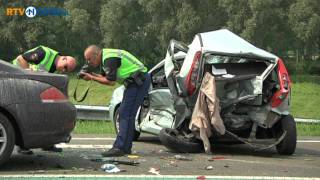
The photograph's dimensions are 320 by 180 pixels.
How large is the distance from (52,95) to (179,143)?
246 centimetres

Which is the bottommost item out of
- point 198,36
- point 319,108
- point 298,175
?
point 319,108

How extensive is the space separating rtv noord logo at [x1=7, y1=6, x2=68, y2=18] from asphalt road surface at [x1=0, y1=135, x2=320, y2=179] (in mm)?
36617

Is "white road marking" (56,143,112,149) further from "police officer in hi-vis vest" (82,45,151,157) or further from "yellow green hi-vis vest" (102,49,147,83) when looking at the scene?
"yellow green hi-vis vest" (102,49,147,83)

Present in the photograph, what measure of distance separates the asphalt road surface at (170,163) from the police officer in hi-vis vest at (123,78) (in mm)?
302

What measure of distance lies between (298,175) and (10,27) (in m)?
39.9

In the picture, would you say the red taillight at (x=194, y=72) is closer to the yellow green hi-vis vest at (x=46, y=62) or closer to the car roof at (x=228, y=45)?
the car roof at (x=228, y=45)

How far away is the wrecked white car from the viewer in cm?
879

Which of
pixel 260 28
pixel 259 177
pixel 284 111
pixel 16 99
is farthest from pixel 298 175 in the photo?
pixel 260 28

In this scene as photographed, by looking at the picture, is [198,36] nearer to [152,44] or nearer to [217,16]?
[217,16]

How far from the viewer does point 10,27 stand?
4453 cm

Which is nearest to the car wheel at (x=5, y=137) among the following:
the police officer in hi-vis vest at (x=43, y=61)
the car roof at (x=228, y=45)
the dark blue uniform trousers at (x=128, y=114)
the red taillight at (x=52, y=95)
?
the red taillight at (x=52, y=95)

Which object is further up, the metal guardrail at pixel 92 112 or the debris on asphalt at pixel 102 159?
the debris on asphalt at pixel 102 159

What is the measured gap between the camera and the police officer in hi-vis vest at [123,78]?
817 centimetres

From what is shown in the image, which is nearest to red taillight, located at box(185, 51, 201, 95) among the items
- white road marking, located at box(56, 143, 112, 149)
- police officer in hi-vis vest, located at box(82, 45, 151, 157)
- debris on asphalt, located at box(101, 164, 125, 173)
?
police officer in hi-vis vest, located at box(82, 45, 151, 157)
